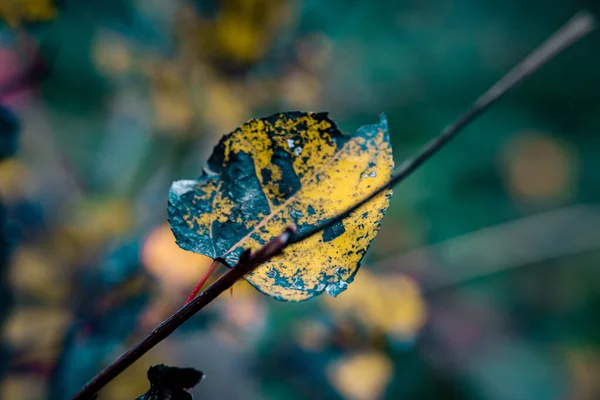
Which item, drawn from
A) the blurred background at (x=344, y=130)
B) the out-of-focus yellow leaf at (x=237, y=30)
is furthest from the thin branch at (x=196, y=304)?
the out-of-focus yellow leaf at (x=237, y=30)

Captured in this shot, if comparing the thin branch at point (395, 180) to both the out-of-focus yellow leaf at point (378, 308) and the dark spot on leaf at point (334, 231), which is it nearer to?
the dark spot on leaf at point (334, 231)

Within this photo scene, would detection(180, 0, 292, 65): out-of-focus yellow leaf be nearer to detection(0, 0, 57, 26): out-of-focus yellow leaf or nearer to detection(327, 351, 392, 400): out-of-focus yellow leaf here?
detection(0, 0, 57, 26): out-of-focus yellow leaf

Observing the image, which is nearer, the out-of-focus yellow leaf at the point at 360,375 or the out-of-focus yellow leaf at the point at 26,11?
the out-of-focus yellow leaf at the point at 26,11

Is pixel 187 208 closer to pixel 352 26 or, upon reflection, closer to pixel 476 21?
pixel 352 26

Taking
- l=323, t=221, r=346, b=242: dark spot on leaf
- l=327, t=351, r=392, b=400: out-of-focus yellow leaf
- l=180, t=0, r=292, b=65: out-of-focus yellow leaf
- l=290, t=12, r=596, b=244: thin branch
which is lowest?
l=290, t=12, r=596, b=244: thin branch

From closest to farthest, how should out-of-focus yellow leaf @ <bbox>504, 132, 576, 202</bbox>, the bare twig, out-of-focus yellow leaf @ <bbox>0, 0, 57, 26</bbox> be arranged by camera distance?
out-of-focus yellow leaf @ <bbox>0, 0, 57, 26</bbox> < the bare twig < out-of-focus yellow leaf @ <bbox>504, 132, 576, 202</bbox>

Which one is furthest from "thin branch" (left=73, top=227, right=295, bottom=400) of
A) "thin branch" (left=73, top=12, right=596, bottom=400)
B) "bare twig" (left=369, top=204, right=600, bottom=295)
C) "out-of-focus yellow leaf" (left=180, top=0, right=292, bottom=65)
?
"bare twig" (left=369, top=204, right=600, bottom=295)

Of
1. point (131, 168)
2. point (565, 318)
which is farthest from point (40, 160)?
point (565, 318)

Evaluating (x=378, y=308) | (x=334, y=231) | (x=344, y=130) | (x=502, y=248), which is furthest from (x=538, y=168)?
(x=334, y=231)
